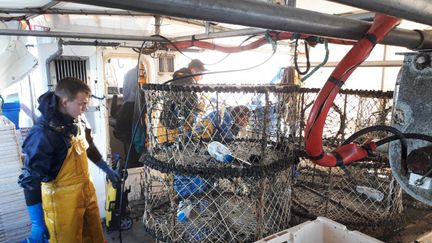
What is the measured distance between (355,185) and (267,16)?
1.36 m

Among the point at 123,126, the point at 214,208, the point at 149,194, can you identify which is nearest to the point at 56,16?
the point at 123,126

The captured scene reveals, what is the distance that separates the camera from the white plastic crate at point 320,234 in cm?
83

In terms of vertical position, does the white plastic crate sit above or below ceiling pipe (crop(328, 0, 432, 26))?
below

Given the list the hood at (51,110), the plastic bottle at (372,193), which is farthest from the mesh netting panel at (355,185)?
the hood at (51,110)

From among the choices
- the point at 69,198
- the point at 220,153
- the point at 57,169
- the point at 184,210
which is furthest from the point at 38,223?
the point at 220,153

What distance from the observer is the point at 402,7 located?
1.59ft

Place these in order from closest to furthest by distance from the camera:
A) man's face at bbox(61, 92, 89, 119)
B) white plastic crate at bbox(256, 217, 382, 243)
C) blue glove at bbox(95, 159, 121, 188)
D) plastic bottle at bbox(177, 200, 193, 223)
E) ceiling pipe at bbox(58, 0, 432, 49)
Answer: ceiling pipe at bbox(58, 0, 432, 49), white plastic crate at bbox(256, 217, 382, 243), plastic bottle at bbox(177, 200, 193, 223), man's face at bbox(61, 92, 89, 119), blue glove at bbox(95, 159, 121, 188)

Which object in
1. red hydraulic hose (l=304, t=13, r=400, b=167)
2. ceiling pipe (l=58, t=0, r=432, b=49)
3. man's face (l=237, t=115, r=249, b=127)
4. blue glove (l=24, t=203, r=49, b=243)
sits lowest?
blue glove (l=24, t=203, r=49, b=243)

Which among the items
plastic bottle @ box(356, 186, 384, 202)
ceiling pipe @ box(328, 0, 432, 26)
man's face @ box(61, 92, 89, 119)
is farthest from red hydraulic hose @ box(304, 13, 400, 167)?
man's face @ box(61, 92, 89, 119)

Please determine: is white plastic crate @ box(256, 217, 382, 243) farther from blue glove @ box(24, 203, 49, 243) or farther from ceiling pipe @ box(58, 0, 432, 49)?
blue glove @ box(24, 203, 49, 243)

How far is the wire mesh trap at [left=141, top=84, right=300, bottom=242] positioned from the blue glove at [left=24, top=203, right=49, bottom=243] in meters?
0.89

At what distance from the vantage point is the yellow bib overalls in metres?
1.75

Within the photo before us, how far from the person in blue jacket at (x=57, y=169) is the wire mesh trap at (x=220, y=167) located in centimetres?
78

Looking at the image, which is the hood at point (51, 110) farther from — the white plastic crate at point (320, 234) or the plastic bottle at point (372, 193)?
the plastic bottle at point (372, 193)
